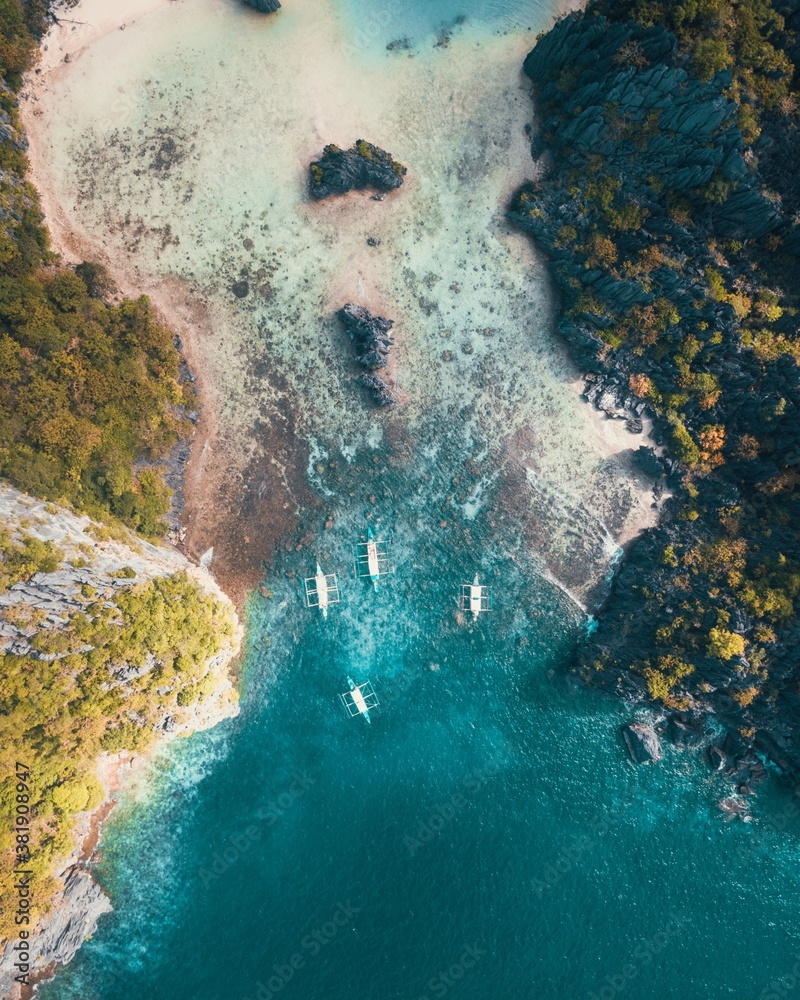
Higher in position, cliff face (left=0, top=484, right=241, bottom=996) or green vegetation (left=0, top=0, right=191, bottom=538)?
green vegetation (left=0, top=0, right=191, bottom=538)

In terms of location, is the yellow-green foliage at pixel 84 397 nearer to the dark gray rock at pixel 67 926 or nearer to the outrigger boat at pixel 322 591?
the outrigger boat at pixel 322 591

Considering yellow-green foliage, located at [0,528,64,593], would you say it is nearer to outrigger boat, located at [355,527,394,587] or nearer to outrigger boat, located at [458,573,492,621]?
outrigger boat, located at [355,527,394,587]

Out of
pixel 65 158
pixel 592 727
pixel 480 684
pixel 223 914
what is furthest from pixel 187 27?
pixel 223 914

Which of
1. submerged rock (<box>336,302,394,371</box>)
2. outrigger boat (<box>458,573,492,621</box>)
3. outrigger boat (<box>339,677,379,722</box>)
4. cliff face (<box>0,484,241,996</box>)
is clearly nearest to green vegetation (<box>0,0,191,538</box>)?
cliff face (<box>0,484,241,996</box>)

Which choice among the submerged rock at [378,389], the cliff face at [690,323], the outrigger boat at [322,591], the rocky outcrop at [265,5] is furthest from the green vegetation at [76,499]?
the cliff face at [690,323]

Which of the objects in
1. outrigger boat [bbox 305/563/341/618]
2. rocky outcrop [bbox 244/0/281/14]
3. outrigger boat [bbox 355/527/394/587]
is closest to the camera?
rocky outcrop [bbox 244/0/281/14]

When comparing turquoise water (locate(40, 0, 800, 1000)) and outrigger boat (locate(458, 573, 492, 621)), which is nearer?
turquoise water (locate(40, 0, 800, 1000))
